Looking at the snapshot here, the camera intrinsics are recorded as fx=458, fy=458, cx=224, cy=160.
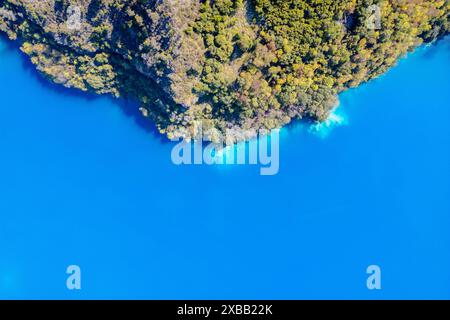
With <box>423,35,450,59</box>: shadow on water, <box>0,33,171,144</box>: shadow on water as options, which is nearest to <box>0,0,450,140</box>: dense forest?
<box>423,35,450,59</box>: shadow on water

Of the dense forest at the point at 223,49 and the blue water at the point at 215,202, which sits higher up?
the dense forest at the point at 223,49

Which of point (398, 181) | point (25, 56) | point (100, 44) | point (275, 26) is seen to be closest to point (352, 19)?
point (275, 26)

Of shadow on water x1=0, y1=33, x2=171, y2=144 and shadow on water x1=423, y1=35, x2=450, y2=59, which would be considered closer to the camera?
shadow on water x1=423, y1=35, x2=450, y2=59

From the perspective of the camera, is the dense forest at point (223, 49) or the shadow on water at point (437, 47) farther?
the shadow on water at point (437, 47)

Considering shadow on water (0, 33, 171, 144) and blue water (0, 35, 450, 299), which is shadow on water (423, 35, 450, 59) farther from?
shadow on water (0, 33, 171, 144)

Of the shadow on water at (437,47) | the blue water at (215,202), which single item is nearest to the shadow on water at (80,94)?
the blue water at (215,202)

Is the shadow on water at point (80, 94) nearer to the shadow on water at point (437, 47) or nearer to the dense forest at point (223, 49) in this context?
the dense forest at point (223, 49)
